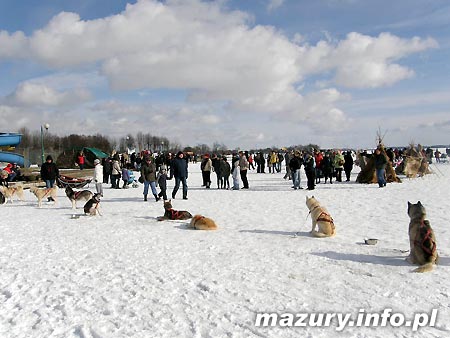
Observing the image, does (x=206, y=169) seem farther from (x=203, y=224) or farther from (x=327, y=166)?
(x=203, y=224)

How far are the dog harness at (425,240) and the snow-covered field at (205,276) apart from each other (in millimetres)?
303

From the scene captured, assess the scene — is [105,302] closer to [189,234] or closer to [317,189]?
[189,234]

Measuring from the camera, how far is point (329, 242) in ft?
23.7

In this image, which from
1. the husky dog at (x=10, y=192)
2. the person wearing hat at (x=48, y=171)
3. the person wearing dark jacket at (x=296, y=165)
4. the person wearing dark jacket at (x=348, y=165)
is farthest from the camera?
the person wearing dark jacket at (x=348, y=165)

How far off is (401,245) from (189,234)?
4.35 meters

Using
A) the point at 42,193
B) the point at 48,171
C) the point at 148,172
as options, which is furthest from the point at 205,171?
the point at 42,193

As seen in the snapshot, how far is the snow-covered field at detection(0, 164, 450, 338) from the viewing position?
13.2 feet

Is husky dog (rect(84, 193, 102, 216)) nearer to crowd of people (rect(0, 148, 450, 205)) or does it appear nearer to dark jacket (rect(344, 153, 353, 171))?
crowd of people (rect(0, 148, 450, 205))

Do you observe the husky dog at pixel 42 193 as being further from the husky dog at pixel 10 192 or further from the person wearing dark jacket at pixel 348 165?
the person wearing dark jacket at pixel 348 165

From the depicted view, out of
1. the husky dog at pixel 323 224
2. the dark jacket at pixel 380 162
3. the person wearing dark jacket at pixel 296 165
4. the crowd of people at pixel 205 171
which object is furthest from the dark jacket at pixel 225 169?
the husky dog at pixel 323 224

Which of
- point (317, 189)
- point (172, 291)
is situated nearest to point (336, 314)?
point (172, 291)

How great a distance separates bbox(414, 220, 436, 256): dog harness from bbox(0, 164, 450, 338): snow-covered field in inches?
11.9

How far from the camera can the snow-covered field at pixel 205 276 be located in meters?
4.04

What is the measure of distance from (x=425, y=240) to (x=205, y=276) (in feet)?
10.9
